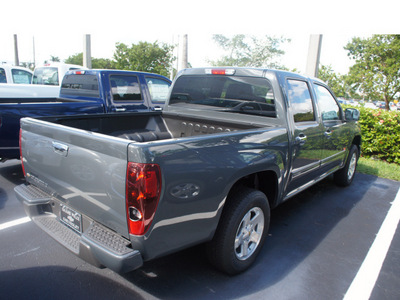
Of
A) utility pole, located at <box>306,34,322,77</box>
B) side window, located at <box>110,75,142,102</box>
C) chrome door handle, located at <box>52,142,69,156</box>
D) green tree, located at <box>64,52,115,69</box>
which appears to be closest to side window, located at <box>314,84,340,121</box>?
chrome door handle, located at <box>52,142,69,156</box>

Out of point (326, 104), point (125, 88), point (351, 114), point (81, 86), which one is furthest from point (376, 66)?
point (81, 86)

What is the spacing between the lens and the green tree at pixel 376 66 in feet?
47.5

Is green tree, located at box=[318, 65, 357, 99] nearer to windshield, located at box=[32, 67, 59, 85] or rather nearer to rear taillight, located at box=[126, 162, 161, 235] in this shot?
windshield, located at box=[32, 67, 59, 85]

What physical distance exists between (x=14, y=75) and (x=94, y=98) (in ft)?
22.4

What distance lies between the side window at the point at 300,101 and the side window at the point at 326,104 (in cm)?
31

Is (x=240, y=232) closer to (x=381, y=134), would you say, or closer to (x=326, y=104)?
(x=326, y=104)

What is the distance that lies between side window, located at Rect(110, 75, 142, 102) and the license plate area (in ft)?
12.7

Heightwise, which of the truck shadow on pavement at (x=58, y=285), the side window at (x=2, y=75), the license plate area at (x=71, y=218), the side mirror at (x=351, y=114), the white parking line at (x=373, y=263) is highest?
the side window at (x=2, y=75)

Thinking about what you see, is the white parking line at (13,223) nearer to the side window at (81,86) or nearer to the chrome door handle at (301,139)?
the side window at (81,86)

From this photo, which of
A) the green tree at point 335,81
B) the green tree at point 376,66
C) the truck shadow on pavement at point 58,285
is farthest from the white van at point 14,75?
the green tree at point 335,81

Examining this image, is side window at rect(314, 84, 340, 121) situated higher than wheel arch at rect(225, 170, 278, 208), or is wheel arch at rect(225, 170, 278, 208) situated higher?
side window at rect(314, 84, 340, 121)

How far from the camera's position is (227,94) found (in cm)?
370

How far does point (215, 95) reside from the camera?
379cm

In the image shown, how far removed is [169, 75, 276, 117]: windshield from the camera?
11.1 ft
